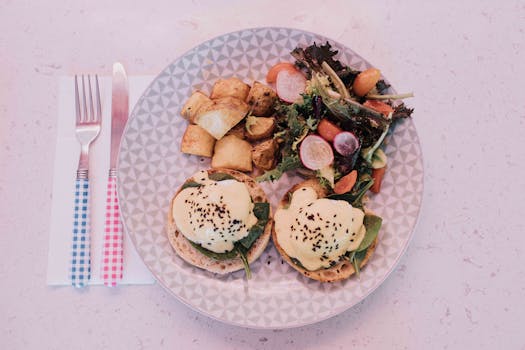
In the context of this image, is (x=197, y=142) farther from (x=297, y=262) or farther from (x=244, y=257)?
(x=297, y=262)

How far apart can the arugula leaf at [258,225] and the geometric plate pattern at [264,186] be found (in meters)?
0.15

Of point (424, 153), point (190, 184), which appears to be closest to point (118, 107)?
point (190, 184)

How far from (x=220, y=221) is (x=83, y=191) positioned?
809mm

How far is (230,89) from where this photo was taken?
97.6 inches

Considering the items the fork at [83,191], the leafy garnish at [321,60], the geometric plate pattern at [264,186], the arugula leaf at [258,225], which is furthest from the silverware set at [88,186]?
the leafy garnish at [321,60]

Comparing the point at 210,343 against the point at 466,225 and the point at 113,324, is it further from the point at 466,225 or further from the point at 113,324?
the point at 466,225

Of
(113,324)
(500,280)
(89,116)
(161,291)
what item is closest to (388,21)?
(500,280)

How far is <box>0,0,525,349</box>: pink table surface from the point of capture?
2512mm

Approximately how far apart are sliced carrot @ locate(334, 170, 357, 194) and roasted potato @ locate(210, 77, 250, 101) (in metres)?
0.69

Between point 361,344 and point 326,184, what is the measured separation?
35.5 inches

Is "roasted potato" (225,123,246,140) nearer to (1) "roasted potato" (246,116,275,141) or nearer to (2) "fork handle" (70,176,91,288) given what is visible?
(1) "roasted potato" (246,116,275,141)

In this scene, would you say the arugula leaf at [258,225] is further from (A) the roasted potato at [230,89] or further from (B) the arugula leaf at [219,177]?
(A) the roasted potato at [230,89]

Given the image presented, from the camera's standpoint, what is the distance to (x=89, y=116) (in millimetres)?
2621

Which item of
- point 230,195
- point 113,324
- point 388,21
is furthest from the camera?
point 388,21
